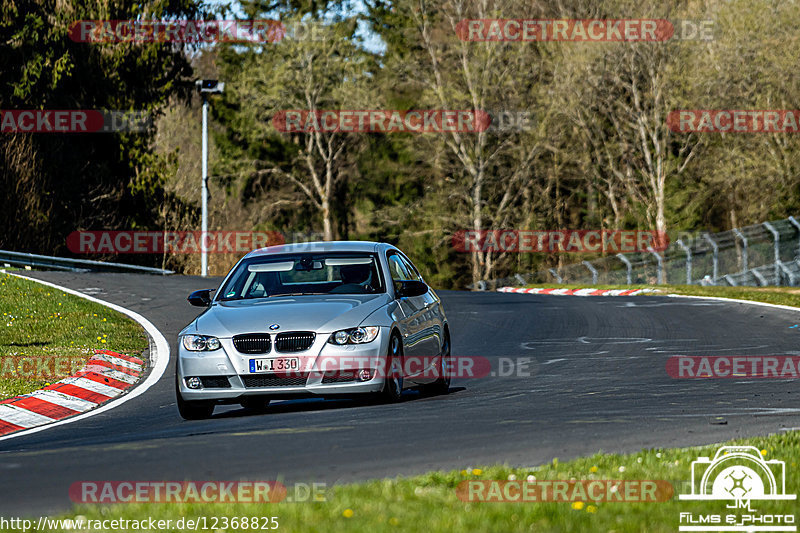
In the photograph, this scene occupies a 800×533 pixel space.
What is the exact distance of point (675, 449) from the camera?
321 inches

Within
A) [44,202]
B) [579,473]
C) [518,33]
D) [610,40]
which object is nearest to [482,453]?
[579,473]

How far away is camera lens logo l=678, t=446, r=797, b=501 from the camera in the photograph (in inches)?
253

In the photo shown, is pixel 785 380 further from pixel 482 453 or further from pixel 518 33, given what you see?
pixel 518 33

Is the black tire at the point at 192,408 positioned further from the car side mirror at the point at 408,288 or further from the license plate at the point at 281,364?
the car side mirror at the point at 408,288

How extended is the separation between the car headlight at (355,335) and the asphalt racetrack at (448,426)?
650 mm

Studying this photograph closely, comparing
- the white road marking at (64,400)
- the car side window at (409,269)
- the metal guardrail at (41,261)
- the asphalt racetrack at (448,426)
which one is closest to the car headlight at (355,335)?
the asphalt racetrack at (448,426)

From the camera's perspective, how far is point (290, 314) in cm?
1091

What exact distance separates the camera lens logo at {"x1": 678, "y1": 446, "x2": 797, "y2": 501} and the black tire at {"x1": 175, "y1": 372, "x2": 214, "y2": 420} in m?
5.15

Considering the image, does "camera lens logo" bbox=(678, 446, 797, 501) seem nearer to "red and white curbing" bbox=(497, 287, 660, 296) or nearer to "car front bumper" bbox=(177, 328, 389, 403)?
"car front bumper" bbox=(177, 328, 389, 403)

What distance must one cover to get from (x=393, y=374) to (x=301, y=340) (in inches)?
42.4

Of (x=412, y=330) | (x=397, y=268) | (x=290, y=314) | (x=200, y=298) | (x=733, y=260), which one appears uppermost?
(x=733, y=260)

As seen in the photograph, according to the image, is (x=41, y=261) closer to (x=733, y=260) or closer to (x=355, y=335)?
(x=733, y=260)

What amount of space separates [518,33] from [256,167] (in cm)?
1835

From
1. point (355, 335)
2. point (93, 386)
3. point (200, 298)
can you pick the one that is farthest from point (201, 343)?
point (93, 386)
